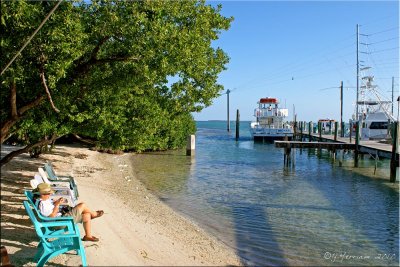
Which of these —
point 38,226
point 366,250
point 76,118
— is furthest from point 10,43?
point 366,250

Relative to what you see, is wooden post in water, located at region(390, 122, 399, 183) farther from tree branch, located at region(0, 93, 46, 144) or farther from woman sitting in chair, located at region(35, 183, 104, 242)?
tree branch, located at region(0, 93, 46, 144)

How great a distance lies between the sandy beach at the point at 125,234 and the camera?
696 cm

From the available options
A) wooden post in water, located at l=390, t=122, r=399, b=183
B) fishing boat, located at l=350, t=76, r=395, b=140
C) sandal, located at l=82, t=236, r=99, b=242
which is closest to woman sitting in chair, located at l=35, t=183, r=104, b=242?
sandal, located at l=82, t=236, r=99, b=242

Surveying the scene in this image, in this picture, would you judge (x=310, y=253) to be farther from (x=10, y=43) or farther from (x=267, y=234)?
(x=10, y=43)

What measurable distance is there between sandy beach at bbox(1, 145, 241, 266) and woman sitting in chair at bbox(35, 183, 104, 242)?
332 millimetres

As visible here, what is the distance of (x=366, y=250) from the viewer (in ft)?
31.9

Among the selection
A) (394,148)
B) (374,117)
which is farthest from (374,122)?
(394,148)

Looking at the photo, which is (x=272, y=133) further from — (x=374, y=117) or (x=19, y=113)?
(x=19, y=113)

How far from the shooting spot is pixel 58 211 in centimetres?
747

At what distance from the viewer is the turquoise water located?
938cm

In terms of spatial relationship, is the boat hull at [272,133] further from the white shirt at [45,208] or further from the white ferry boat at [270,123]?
the white shirt at [45,208]

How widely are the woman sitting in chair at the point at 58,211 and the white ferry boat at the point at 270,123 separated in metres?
53.7

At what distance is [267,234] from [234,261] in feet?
8.40

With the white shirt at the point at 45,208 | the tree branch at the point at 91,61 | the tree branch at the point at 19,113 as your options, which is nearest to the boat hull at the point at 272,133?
the tree branch at the point at 91,61
